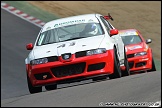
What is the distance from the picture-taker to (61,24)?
1374 cm

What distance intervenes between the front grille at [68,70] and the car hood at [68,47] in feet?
0.87

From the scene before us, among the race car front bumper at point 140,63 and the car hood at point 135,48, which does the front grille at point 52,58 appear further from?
the car hood at point 135,48

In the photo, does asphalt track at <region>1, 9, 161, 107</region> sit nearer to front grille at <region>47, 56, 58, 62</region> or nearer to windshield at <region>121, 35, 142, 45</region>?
front grille at <region>47, 56, 58, 62</region>

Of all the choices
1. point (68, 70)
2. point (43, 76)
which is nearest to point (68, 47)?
point (68, 70)

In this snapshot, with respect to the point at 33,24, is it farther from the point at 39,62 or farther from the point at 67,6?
the point at 39,62

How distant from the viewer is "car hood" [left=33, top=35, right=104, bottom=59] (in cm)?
1214

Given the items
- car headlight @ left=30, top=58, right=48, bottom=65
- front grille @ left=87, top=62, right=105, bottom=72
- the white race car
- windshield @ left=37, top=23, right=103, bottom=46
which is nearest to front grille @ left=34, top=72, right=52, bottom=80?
the white race car

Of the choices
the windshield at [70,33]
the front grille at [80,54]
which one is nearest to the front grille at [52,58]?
the front grille at [80,54]

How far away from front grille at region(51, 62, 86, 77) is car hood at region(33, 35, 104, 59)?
0.87ft

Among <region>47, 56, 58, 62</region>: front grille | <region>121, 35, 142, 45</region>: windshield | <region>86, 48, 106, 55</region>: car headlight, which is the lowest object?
<region>47, 56, 58, 62</region>: front grille

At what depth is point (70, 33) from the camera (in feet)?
43.5

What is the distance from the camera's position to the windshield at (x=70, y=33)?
13117 millimetres

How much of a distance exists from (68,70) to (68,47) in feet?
1.56

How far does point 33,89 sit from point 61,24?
1.83 m
